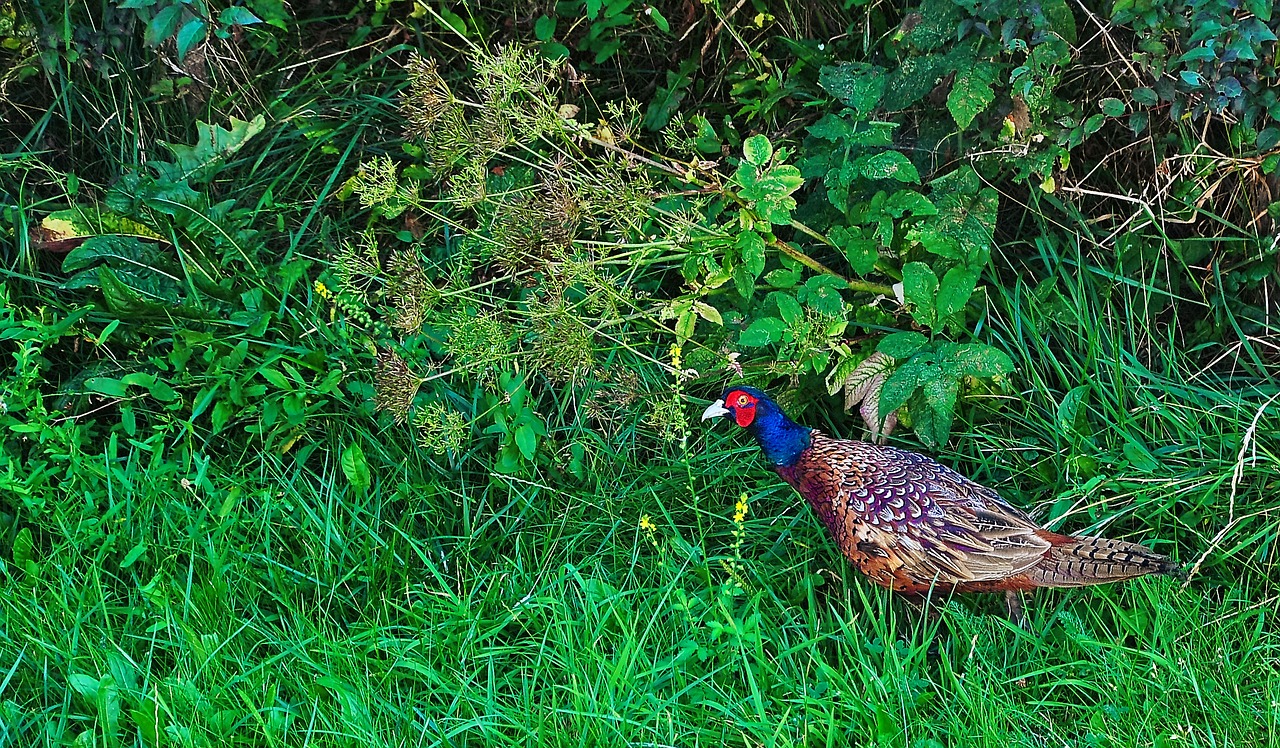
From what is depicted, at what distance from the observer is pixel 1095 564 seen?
2738mm

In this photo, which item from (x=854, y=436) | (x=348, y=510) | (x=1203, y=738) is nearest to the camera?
(x=1203, y=738)

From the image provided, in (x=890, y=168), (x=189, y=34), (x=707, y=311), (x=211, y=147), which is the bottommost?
(x=707, y=311)

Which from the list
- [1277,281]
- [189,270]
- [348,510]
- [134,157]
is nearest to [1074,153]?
[1277,281]

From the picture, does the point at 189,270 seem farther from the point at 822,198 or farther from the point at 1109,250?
the point at 1109,250

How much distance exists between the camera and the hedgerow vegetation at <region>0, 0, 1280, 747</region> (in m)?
2.72

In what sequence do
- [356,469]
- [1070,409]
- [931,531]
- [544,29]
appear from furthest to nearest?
[544,29], [356,469], [1070,409], [931,531]

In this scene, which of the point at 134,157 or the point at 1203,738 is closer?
the point at 1203,738

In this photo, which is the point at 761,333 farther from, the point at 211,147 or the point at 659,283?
the point at 211,147

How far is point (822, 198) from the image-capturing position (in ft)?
11.5

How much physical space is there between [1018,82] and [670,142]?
926mm

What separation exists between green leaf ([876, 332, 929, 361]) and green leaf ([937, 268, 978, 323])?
0.27 ft

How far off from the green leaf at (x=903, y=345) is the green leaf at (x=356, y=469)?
1513mm

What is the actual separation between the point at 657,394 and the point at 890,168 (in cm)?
94

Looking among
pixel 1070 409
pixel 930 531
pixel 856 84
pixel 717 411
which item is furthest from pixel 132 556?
pixel 1070 409
